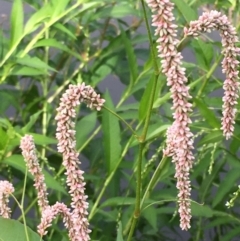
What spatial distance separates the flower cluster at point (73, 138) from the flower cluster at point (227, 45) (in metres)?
0.06

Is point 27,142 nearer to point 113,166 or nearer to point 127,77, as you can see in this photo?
point 113,166

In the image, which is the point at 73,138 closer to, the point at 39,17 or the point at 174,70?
the point at 174,70

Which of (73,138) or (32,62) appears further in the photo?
(32,62)

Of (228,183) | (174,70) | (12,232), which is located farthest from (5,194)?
(228,183)

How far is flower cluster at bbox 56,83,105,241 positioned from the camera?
320 mm

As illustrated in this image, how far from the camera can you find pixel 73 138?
0.33 metres

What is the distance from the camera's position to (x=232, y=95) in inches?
13.0

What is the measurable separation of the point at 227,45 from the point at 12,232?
0.18 m

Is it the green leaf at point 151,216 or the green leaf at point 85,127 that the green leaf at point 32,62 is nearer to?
the green leaf at point 85,127

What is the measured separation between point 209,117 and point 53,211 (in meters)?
0.26

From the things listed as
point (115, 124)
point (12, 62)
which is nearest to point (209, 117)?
point (115, 124)

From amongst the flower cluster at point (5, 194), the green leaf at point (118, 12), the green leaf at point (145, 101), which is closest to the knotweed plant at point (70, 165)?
the flower cluster at point (5, 194)

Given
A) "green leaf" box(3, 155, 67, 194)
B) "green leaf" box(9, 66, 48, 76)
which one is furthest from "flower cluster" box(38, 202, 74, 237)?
"green leaf" box(9, 66, 48, 76)

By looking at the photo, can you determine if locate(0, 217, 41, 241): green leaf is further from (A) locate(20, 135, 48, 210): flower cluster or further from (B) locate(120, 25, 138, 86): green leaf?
(B) locate(120, 25, 138, 86): green leaf
